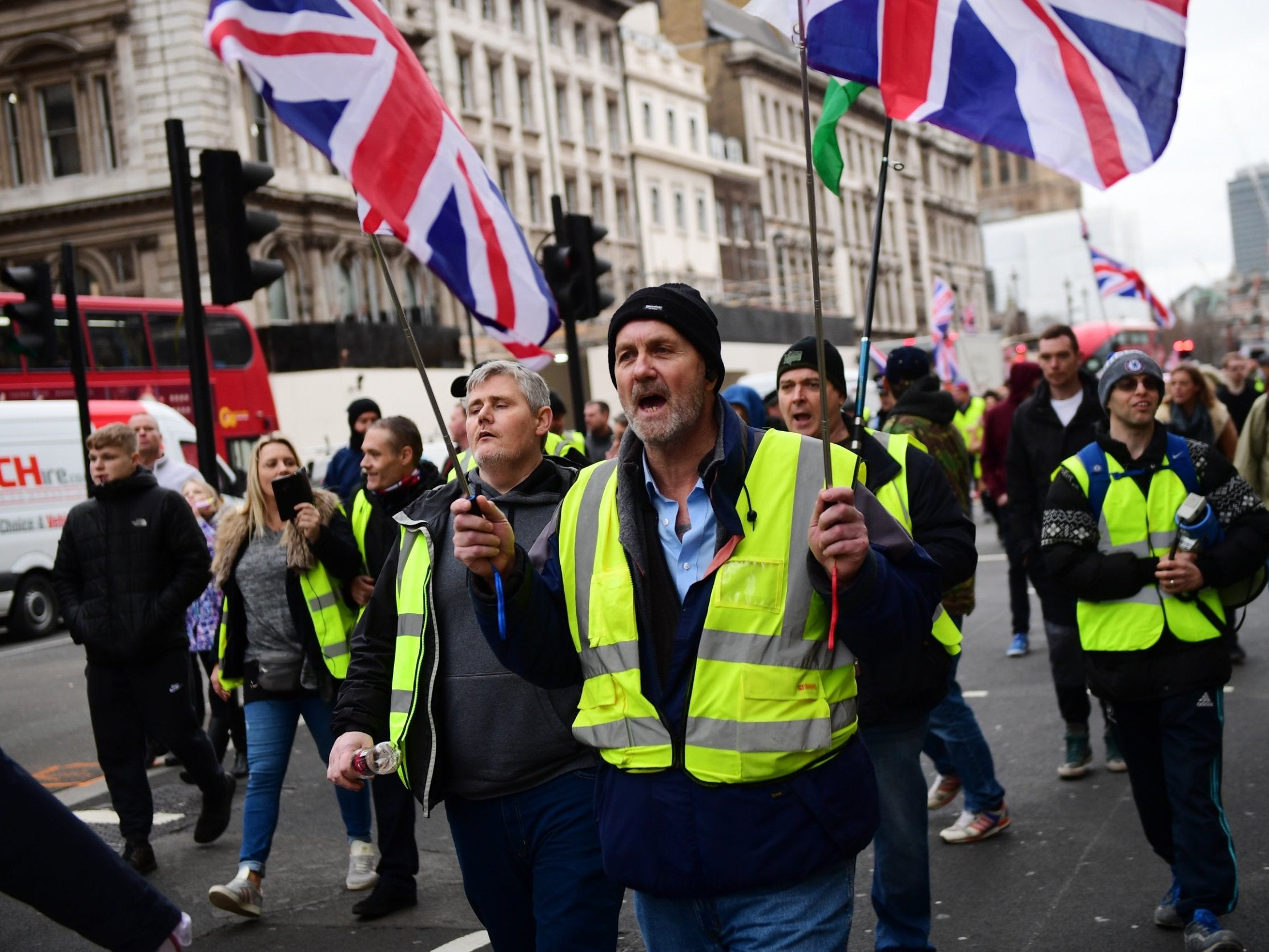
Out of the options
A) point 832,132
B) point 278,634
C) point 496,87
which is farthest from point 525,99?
point 832,132

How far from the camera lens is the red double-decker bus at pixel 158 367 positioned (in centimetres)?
2344

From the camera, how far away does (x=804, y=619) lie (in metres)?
3.06

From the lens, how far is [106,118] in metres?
39.2

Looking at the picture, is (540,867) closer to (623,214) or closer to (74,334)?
(74,334)

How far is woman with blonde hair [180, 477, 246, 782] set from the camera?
891 centimetres

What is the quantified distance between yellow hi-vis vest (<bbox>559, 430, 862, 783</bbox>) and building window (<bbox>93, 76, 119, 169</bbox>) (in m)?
38.9

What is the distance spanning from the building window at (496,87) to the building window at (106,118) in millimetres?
13074

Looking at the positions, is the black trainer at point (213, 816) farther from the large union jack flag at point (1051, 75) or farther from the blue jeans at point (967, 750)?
the large union jack flag at point (1051, 75)

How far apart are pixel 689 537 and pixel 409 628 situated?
4.09 feet

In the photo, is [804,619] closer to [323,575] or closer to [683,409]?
[683,409]

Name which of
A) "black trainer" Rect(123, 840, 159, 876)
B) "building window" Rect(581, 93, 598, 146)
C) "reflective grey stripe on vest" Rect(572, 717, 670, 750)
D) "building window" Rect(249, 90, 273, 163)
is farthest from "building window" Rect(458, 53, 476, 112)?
"reflective grey stripe on vest" Rect(572, 717, 670, 750)

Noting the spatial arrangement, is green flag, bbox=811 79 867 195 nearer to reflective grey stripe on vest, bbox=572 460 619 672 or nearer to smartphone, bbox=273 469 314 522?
reflective grey stripe on vest, bbox=572 460 619 672

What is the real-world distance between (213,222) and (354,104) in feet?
16.2

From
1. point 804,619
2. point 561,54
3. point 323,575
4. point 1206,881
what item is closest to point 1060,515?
point 1206,881
